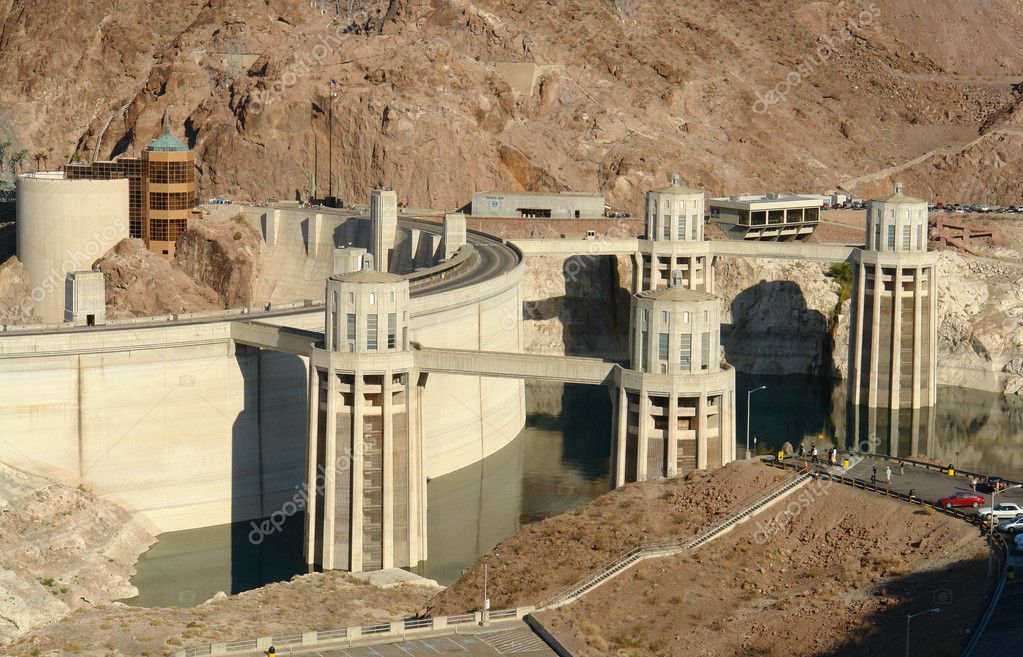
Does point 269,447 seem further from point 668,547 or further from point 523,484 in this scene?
point 668,547

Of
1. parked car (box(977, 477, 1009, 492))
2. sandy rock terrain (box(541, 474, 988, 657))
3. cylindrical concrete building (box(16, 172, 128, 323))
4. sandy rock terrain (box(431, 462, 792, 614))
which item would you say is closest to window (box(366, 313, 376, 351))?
sandy rock terrain (box(431, 462, 792, 614))

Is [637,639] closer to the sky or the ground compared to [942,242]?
closer to the ground

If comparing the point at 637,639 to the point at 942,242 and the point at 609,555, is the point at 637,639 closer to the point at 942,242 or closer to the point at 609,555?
the point at 609,555

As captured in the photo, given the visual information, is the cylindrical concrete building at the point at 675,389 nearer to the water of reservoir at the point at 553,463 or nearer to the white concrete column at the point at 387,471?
the white concrete column at the point at 387,471

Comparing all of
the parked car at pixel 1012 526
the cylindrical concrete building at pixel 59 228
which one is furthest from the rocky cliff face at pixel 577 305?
the parked car at pixel 1012 526

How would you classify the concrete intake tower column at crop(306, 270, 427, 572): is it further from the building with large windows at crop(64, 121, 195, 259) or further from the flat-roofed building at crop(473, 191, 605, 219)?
the flat-roofed building at crop(473, 191, 605, 219)

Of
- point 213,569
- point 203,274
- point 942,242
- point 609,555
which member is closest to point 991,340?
point 942,242
